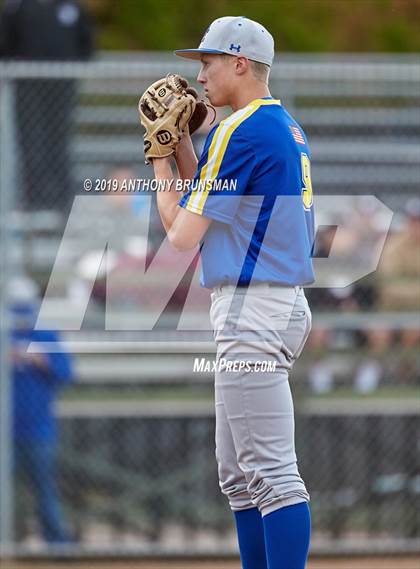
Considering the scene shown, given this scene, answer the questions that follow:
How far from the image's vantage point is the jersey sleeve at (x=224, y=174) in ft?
9.97

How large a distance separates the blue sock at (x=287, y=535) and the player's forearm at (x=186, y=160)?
3.21 ft

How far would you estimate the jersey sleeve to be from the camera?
304 centimetres

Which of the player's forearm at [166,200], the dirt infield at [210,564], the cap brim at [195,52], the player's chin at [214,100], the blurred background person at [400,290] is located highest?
the cap brim at [195,52]

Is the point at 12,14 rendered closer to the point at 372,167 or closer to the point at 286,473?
the point at 372,167

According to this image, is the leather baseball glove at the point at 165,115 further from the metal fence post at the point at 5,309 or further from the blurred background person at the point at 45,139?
the blurred background person at the point at 45,139

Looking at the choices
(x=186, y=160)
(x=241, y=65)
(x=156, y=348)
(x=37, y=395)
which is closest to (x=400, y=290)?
(x=156, y=348)

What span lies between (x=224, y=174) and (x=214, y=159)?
0.05 m

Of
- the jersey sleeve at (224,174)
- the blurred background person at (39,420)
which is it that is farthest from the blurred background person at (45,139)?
the jersey sleeve at (224,174)

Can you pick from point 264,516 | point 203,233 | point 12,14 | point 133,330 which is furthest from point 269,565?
point 12,14

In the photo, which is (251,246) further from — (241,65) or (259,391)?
(241,65)

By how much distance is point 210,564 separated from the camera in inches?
218

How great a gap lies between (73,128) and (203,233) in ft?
9.16

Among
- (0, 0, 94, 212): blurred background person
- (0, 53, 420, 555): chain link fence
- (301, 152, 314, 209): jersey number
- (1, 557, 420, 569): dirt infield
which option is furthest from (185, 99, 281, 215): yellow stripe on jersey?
(1, 557, 420, 569): dirt infield

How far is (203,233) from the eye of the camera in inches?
122
